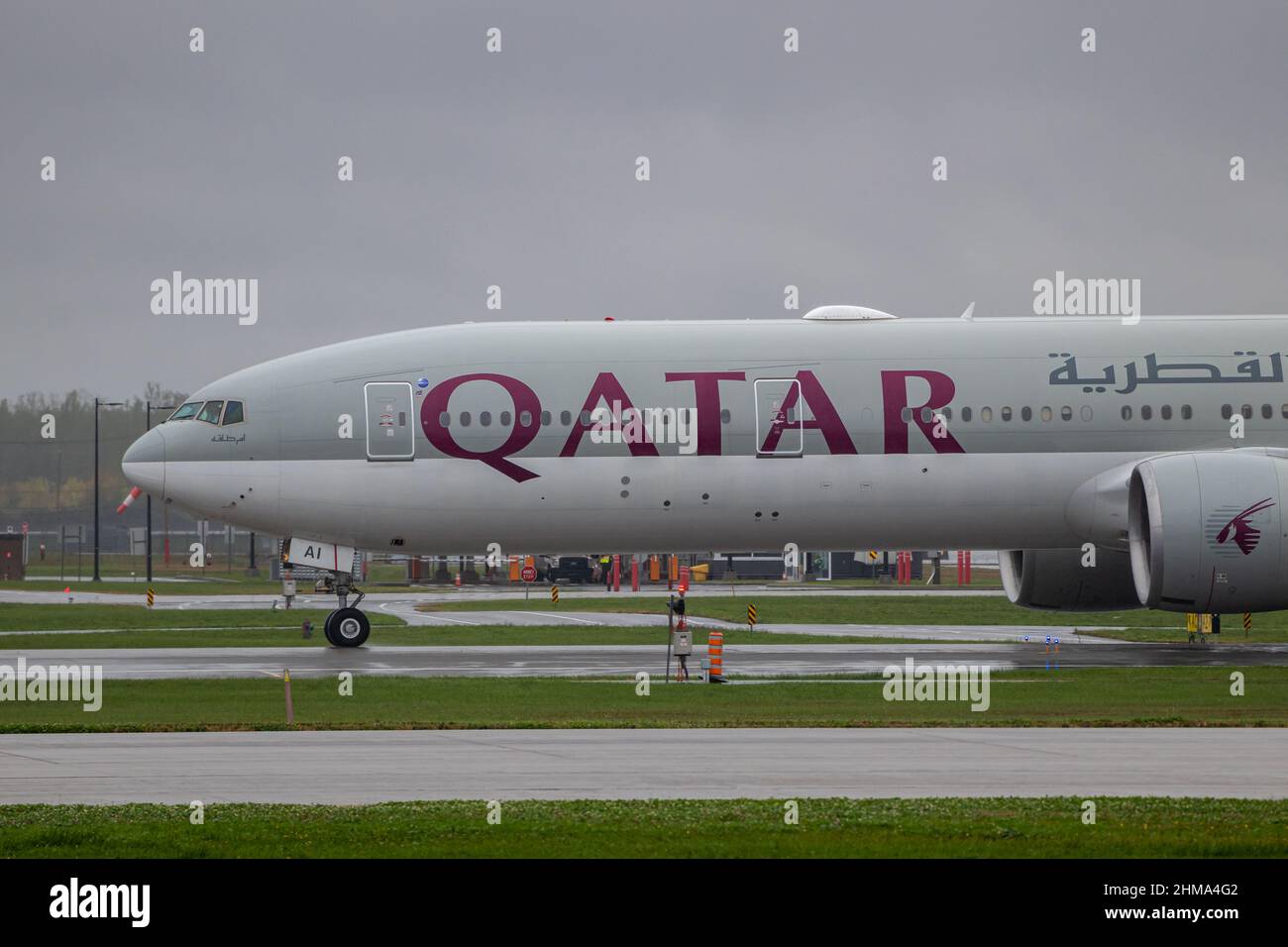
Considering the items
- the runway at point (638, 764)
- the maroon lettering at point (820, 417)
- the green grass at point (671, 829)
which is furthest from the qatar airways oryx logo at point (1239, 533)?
the green grass at point (671, 829)

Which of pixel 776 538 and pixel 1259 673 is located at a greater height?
pixel 776 538

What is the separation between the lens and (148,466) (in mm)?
30578

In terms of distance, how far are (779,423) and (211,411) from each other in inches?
432

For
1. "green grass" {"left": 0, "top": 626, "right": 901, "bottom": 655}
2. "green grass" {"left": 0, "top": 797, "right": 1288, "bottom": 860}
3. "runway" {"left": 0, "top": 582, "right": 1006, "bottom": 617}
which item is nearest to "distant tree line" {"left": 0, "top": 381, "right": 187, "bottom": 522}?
"runway" {"left": 0, "top": 582, "right": 1006, "bottom": 617}

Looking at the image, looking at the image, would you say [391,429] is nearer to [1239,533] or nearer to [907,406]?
[907,406]

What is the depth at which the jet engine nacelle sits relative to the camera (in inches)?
1093

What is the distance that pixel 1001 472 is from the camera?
1191 inches

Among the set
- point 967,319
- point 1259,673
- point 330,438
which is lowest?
point 1259,673

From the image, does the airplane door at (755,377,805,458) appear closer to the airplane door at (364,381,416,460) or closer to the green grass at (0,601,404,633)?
the airplane door at (364,381,416,460)

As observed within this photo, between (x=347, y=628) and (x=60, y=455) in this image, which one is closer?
(x=347, y=628)

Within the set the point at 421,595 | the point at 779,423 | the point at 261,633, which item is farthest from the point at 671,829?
the point at 421,595
